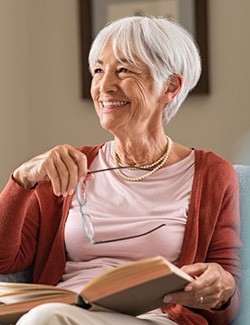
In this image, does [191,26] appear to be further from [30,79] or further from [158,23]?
[158,23]

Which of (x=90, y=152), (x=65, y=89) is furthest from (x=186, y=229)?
(x=65, y=89)

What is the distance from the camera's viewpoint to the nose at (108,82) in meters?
2.30

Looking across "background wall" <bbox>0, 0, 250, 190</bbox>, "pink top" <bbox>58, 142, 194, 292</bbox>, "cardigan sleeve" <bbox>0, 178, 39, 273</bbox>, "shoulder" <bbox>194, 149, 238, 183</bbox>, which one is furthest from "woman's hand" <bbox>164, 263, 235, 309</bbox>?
"background wall" <bbox>0, 0, 250, 190</bbox>

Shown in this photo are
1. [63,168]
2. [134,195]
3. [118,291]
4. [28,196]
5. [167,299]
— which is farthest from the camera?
[134,195]

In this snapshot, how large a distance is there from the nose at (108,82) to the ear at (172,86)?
15 cm

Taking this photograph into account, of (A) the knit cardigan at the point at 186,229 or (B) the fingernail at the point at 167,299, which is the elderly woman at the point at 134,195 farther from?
(B) the fingernail at the point at 167,299

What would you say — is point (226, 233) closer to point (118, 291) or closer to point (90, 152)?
point (90, 152)

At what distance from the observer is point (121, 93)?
91.4 inches

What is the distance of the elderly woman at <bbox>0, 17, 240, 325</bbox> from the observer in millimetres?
2135

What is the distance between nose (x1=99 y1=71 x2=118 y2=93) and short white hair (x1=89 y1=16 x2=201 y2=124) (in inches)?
2.2

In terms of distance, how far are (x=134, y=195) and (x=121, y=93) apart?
26 centimetres

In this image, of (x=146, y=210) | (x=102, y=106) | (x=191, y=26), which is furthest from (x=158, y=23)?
(x=191, y=26)

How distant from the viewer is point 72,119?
3.77 m

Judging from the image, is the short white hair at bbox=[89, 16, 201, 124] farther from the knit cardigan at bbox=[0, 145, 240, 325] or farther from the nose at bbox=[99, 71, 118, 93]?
the knit cardigan at bbox=[0, 145, 240, 325]
